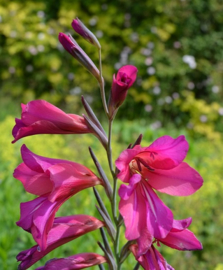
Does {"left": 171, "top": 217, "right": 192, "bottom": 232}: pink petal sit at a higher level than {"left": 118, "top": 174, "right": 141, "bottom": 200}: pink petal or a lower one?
lower

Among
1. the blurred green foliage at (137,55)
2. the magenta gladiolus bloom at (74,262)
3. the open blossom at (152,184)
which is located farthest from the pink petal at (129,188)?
the blurred green foliage at (137,55)

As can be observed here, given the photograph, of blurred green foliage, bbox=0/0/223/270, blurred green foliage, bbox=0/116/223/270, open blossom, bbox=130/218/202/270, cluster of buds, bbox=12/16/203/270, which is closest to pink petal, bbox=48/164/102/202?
cluster of buds, bbox=12/16/203/270

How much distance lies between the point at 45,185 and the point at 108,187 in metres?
0.17

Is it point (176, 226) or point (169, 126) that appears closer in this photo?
point (176, 226)

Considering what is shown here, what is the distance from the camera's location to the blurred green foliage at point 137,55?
7.71 meters

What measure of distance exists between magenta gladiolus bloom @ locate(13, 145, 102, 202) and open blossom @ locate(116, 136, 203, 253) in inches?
5.1

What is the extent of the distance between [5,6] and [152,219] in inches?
307

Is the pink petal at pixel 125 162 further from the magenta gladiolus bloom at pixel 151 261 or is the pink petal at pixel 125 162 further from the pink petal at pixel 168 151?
the magenta gladiolus bloom at pixel 151 261

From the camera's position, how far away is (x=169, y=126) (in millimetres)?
7363

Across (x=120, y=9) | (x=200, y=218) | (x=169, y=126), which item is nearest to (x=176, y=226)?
(x=200, y=218)

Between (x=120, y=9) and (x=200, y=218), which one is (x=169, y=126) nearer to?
(x=120, y=9)

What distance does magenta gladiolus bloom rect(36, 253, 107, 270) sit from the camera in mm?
1160

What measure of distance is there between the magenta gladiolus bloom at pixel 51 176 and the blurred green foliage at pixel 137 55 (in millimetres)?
6386

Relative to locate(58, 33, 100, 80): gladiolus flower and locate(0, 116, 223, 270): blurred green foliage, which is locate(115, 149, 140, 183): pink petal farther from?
locate(0, 116, 223, 270): blurred green foliage
